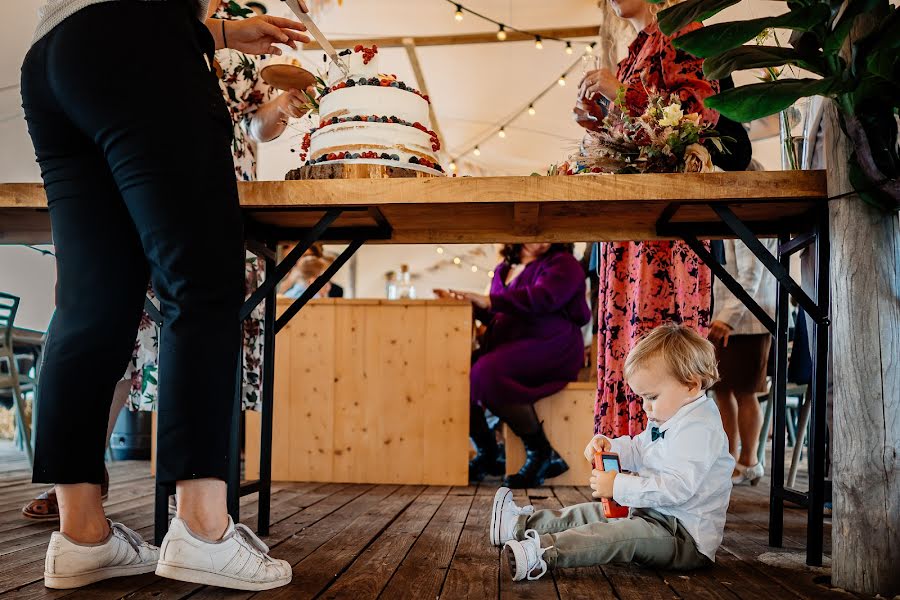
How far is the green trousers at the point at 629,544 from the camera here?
1.38 metres

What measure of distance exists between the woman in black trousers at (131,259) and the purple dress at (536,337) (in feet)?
6.15

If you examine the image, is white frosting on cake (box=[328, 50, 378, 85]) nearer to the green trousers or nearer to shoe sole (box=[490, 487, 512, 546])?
shoe sole (box=[490, 487, 512, 546])

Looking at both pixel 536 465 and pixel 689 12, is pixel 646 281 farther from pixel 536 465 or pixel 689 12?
pixel 536 465

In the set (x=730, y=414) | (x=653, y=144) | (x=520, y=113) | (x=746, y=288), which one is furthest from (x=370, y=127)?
(x=520, y=113)

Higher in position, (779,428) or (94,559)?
(779,428)

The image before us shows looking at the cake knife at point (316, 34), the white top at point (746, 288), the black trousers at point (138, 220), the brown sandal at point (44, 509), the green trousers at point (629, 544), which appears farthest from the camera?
the white top at point (746, 288)

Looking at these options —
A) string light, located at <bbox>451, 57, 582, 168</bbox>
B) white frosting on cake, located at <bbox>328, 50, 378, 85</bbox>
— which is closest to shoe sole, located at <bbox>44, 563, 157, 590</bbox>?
white frosting on cake, located at <bbox>328, 50, 378, 85</bbox>

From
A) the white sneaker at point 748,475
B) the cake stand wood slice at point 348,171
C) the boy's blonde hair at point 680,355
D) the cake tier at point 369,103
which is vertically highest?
the cake tier at point 369,103

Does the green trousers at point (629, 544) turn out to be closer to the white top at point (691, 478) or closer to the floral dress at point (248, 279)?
the white top at point (691, 478)

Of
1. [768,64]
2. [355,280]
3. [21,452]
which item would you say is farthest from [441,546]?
[355,280]

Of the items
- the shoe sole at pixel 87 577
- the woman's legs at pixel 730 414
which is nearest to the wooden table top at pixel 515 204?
the shoe sole at pixel 87 577

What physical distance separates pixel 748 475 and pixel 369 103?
7.63 feet

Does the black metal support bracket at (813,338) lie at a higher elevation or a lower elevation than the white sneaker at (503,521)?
higher

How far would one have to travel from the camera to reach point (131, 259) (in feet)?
4.21
